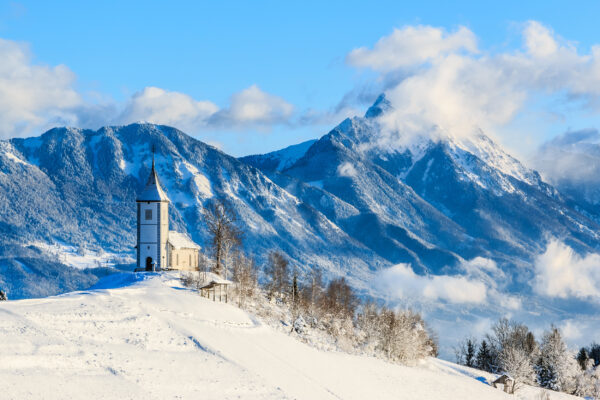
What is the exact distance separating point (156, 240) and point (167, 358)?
58543 millimetres

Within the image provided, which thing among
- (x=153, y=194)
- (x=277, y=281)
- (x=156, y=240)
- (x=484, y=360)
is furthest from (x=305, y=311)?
(x=484, y=360)

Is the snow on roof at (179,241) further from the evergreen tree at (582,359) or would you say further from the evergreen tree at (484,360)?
the evergreen tree at (582,359)

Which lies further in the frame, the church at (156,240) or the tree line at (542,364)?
the tree line at (542,364)

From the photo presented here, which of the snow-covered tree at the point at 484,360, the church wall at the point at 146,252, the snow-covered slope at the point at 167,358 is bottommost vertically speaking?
the snow-covered tree at the point at 484,360

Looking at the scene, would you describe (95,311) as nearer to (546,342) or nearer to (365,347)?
(365,347)

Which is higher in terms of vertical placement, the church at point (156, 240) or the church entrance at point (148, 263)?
the church at point (156, 240)

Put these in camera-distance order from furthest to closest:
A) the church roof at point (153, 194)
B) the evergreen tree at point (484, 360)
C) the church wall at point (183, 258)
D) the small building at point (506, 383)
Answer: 1. the evergreen tree at point (484, 360)
2. the church roof at point (153, 194)
3. the church wall at point (183, 258)
4. the small building at point (506, 383)

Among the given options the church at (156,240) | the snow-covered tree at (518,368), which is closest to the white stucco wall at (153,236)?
the church at (156,240)

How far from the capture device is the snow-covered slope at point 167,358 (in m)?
64.7

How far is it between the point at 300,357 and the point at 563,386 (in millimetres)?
81545

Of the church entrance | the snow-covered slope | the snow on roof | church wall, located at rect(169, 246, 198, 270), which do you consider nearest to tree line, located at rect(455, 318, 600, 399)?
the snow-covered slope

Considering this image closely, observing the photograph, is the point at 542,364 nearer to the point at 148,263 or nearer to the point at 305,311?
the point at 305,311

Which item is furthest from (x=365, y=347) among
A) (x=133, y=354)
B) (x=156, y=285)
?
(x=133, y=354)

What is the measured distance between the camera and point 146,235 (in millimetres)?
131000
